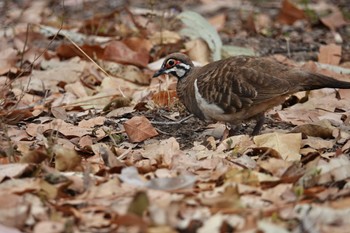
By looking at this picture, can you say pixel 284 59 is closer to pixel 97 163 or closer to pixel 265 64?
pixel 265 64

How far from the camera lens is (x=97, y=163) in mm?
5062

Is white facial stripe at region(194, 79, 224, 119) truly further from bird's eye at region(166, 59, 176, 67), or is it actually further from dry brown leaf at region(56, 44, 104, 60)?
dry brown leaf at region(56, 44, 104, 60)

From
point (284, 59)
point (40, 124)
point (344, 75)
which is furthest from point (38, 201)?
point (284, 59)

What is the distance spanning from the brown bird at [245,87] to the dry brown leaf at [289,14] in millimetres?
4158

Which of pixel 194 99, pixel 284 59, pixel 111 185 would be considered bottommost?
pixel 284 59

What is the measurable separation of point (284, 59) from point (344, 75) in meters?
1.01

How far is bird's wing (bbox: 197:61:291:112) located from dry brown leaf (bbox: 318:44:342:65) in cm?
230

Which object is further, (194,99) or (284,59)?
(284,59)

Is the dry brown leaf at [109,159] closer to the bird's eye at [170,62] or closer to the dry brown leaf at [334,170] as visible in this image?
the dry brown leaf at [334,170]

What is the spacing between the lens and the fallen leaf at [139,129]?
5.93 meters

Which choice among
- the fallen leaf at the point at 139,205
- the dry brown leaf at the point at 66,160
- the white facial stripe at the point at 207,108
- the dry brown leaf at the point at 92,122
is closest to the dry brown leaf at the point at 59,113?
the dry brown leaf at the point at 92,122

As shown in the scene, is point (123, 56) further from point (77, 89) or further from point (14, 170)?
point (14, 170)

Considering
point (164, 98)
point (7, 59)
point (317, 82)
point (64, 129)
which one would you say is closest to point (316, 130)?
point (317, 82)

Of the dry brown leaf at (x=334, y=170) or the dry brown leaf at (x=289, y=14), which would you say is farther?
the dry brown leaf at (x=289, y=14)
